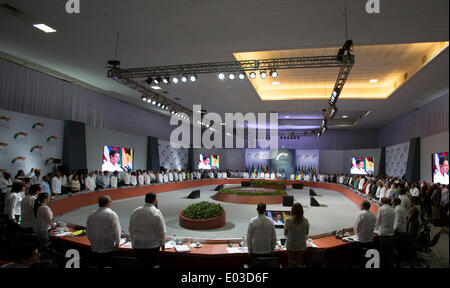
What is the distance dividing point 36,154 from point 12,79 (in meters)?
2.80

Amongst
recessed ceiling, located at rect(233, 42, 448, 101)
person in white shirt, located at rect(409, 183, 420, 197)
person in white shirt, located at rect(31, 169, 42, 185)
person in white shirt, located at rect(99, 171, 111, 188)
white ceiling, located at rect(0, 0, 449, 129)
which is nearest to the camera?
white ceiling, located at rect(0, 0, 449, 129)

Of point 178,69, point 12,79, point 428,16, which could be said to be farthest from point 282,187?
point 12,79

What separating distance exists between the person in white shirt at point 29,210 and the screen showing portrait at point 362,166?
2163 centimetres

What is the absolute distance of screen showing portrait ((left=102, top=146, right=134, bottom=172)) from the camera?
13990 millimetres

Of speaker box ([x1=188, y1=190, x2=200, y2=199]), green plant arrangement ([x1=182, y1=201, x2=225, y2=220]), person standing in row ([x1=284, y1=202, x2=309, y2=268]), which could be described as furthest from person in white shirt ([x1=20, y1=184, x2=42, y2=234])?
speaker box ([x1=188, y1=190, x2=200, y2=199])

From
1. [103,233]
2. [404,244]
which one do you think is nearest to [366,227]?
[404,244]

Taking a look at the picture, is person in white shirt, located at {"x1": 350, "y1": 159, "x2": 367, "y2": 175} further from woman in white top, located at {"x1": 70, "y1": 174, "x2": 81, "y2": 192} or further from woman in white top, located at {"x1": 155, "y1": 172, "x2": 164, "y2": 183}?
woman in white top, located at {"x1": 70, "y1": 174, "x2": 81, "y2": 192}

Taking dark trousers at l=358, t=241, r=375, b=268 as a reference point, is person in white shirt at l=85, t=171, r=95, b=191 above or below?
above

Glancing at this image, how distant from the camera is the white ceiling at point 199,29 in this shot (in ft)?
17.6

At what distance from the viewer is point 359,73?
1012 centimetres

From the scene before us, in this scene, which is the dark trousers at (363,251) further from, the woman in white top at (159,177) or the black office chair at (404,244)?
the woman in white top at (159,177)

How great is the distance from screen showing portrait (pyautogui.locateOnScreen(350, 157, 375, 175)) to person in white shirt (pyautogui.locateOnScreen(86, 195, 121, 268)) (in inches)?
836

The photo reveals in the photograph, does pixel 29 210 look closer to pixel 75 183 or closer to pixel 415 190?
pixel 75 183

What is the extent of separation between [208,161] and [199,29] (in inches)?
727
